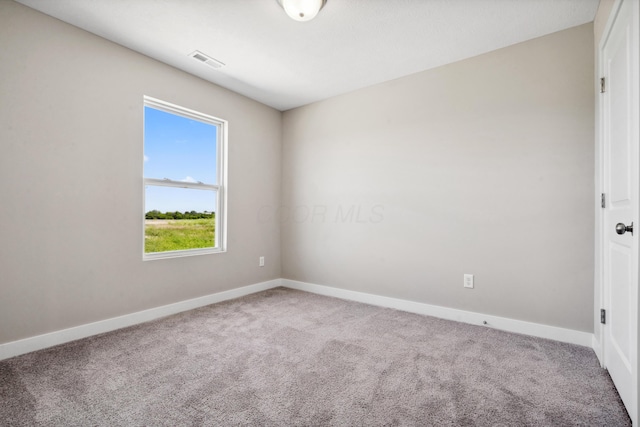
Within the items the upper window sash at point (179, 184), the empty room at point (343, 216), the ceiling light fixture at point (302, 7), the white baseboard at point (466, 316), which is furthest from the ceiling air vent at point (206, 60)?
the white baseboard at point (466, 316)

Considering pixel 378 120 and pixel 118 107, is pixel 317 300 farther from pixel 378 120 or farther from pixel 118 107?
pixel 118 107

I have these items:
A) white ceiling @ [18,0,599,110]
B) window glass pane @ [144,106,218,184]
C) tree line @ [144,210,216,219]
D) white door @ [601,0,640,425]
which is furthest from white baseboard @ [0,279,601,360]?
white ceiling @ [18,0,599,110]

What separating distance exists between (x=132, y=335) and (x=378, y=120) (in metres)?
3.18

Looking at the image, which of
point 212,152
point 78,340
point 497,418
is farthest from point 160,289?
point 497,418

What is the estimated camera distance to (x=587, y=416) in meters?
1.49

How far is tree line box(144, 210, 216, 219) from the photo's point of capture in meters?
2.98

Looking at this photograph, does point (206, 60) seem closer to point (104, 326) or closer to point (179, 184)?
point (179, 184)

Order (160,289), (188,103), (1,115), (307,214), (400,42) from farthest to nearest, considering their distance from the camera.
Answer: (307,214)
(188,103)
(160,289)
(400,42)
(1,115)

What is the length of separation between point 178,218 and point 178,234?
0.17m

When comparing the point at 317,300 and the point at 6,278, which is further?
the point at 317,300

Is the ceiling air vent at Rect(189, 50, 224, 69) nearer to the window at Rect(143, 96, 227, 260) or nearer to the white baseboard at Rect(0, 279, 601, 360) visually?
the window at Rect(143, 96, 227, 260)

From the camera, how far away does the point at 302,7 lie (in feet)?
6.81

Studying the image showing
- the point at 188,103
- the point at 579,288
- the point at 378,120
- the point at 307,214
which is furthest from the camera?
the point at 307,214

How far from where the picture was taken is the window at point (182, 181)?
9.78ft
